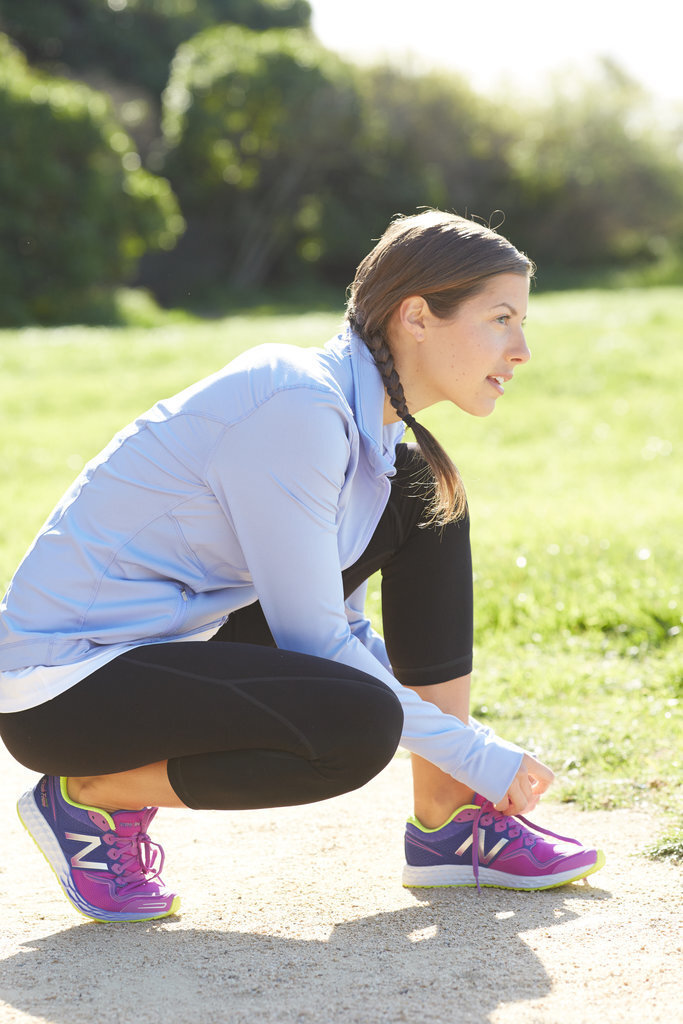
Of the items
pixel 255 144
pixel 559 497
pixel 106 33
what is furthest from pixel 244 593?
pixel 106 33

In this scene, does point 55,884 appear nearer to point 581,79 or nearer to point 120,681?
point 120,681

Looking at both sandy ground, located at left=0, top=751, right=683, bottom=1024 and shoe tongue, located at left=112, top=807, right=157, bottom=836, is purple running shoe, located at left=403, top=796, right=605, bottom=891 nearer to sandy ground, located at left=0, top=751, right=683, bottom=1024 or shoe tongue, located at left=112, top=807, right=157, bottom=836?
sandy ground, located at left=0, top=751, right=683, bottom=1024

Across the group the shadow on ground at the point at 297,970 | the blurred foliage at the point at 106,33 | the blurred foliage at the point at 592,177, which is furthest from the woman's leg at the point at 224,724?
the blurred foliage at the point at 592,177

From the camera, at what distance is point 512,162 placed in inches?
1389

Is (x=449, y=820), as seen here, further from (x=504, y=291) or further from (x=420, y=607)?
(x=504, y=291)

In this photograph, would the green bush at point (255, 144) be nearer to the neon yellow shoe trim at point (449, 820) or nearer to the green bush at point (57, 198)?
the green bush at point (57, 198)

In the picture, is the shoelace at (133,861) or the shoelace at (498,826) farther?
the shoelace at (498,826)

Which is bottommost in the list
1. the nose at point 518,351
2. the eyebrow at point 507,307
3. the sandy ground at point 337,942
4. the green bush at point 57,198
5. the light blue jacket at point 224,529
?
the sandy ground at point 337,942

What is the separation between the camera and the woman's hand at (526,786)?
2441 mm

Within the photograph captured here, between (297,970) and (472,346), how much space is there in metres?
1.30

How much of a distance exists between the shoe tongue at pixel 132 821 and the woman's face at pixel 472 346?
1060 mm

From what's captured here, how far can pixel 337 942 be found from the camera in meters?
2.38

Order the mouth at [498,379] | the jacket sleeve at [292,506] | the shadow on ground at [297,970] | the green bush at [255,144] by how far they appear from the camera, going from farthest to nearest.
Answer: the green bush at [255,144] → the mouth at [498,379] → the jacket sleeve at [292,506] → the shadow on ground at [297,970]

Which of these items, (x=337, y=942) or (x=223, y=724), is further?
(x=337, y=942)
